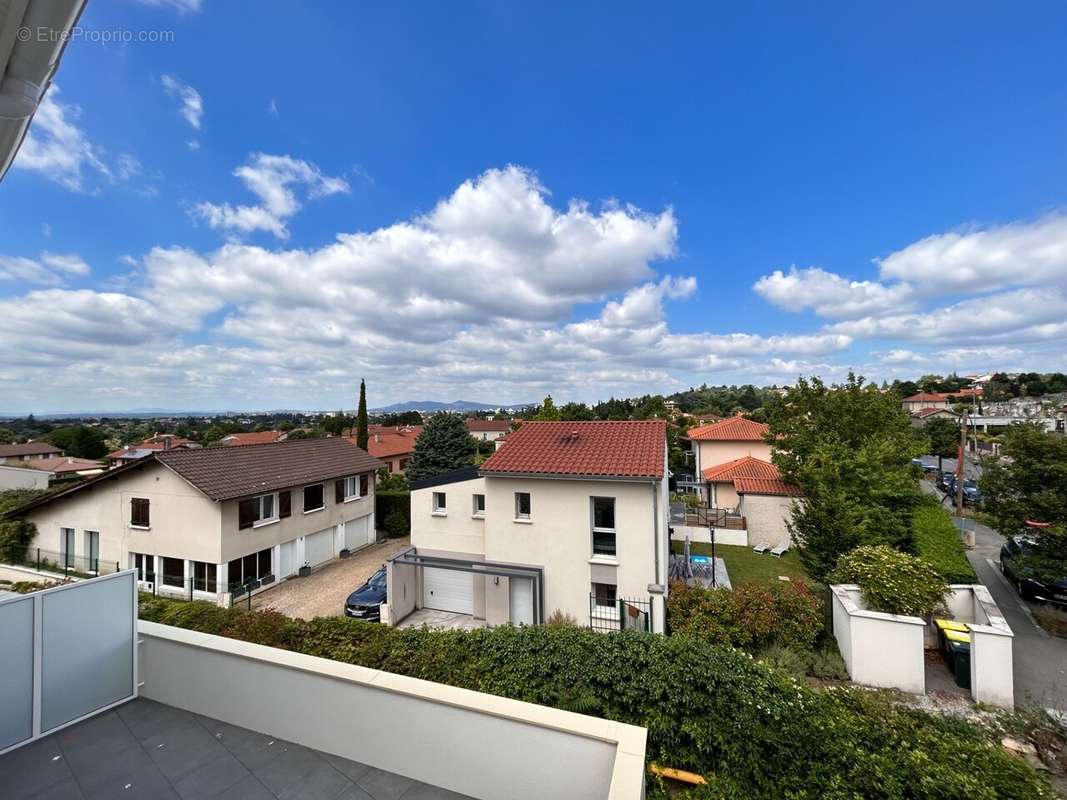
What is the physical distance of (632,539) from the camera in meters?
13.1

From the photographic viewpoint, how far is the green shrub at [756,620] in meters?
10.0

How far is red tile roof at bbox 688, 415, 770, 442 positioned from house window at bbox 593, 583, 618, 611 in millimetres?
21171

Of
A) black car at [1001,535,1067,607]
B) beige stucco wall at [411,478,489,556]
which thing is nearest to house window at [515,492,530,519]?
beige stucco wall at [411,478,489,556]

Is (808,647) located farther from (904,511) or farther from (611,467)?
(904,511)

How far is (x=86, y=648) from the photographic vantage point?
4.01m

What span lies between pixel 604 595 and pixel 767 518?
12848mm

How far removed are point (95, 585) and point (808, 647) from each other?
491 inches

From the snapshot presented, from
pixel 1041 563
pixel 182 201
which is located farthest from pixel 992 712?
pixel 182 201

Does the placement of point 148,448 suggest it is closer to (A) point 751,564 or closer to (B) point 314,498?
(B) point 314,498

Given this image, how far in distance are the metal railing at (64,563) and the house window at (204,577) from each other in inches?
146

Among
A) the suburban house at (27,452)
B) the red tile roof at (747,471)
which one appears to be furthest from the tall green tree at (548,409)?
the suburban house at (27,452)

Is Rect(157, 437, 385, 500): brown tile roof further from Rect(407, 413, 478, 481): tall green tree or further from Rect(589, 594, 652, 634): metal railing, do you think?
Rect(407, 413, 478, 481): tall green tree

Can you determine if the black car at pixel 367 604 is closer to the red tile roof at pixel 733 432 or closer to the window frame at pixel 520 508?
the window frame at pixel 520 508

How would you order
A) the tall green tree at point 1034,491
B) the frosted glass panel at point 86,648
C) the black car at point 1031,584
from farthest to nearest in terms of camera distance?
the black car at point 1031,584 → the tall green tree at point 1034,491 → the frosted glass panel at point 86,648
